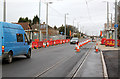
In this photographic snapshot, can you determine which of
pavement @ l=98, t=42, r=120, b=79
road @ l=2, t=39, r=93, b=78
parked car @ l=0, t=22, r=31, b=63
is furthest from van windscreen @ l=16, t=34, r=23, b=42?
pavement @ l=98, t=42, r=120, b=79

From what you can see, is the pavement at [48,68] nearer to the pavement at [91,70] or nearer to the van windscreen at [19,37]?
the pavement at [91,70]

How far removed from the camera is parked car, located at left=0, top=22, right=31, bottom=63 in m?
9.16

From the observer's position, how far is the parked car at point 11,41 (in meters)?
9.16

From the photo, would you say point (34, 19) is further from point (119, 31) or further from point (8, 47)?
point (8, 47)

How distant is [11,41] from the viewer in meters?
9.90

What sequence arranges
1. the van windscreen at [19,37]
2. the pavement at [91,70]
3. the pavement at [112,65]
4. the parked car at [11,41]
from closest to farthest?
the pavement at [112,65] < the pavement at [91,70] < the parked car at [11,41] < the van windscreen at [19,37]

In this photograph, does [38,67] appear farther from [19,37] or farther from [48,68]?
[19,37]

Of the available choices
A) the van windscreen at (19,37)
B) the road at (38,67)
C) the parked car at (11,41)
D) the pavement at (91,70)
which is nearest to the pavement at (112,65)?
the pavement at (91,70)

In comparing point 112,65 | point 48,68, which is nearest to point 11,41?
point 48,68

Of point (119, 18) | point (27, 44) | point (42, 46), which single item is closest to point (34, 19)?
point (119, 18)

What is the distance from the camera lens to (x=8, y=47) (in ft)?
31.3

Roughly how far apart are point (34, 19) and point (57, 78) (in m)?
117

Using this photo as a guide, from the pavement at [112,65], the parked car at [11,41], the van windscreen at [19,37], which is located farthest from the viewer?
the van windscreen at [19,37]

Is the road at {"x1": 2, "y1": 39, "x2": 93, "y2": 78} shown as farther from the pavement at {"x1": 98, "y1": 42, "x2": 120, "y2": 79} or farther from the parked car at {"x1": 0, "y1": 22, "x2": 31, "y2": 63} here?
the pavement at {"x1": 98, "y1": 42, "x2": 120, "y2": 79}
